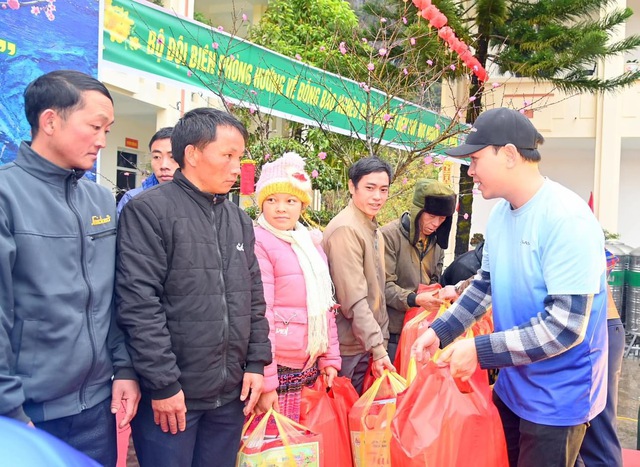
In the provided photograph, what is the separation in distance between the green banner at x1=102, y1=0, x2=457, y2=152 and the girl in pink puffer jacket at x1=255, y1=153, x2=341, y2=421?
1441 millimetres

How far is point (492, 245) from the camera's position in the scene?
2.10 m

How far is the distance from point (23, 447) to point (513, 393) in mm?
1658

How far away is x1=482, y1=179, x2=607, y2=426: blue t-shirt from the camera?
5.77 ft

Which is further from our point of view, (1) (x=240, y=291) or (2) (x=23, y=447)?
(1) (x=240, y=291)

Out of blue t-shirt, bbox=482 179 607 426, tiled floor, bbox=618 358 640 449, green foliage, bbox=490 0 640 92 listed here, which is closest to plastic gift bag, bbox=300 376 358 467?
blue t-shirt, bbox=482 179 607 426

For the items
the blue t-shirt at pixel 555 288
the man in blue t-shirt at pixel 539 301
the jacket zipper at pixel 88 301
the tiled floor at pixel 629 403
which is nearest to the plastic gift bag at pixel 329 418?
the man in blue t-shirt at pixel 539 301

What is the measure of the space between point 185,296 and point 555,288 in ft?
3.78

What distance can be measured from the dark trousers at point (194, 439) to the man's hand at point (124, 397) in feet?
0.36

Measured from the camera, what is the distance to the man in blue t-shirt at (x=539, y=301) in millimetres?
1760

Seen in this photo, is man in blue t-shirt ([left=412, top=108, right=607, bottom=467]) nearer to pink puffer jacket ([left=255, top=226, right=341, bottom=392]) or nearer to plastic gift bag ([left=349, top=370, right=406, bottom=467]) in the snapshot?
plastic gift bag ([left=349, top=370, right=406, bottom=467])

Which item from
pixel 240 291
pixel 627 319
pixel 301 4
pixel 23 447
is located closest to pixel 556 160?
pixel 627 319

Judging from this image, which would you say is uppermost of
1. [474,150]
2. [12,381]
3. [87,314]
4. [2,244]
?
[474,150]

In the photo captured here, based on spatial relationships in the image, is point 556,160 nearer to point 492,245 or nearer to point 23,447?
point 492,245

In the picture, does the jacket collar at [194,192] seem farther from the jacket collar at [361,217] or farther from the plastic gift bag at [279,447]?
the jacket collar at [361,217]
